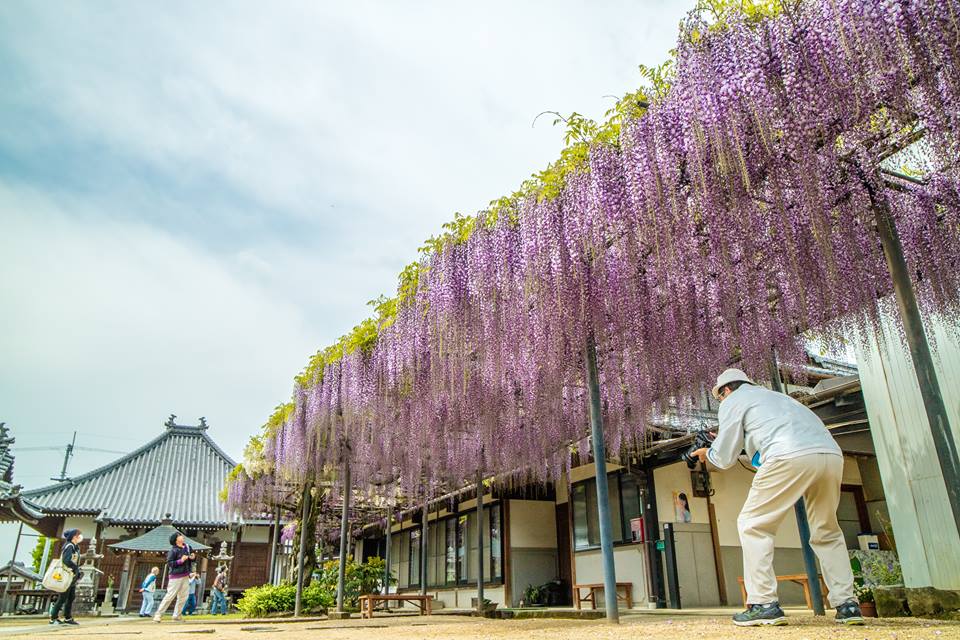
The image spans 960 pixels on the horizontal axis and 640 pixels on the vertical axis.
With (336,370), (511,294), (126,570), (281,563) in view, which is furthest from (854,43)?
(281,563)

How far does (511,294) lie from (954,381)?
12.4ft

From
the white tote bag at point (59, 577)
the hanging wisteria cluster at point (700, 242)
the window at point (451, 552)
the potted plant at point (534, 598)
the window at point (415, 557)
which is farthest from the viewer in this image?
the window at point (415, 557)

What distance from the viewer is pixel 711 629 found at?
324 centimetres

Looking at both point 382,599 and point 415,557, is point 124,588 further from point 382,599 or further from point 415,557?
point 382,599

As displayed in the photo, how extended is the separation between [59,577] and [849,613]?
9.51 m

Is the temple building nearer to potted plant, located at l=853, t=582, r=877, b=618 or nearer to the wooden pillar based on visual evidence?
the wooden pillar

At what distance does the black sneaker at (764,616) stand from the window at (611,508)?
6.35 metres

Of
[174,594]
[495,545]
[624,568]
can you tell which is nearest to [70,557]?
[174,594]

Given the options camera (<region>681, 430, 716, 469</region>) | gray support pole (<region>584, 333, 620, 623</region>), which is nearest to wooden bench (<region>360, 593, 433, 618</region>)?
gray support pole (<region>584, 333, 620, 623</region>)

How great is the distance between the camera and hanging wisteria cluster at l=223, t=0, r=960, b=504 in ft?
11.6

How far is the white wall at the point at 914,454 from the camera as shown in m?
4.88

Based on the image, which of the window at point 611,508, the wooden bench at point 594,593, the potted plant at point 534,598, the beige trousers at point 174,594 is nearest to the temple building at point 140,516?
the beige trousers at point 174,594

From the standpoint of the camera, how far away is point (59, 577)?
328 inches

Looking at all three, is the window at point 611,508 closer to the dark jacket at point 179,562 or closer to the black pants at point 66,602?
the dark jacket at point 179,562
